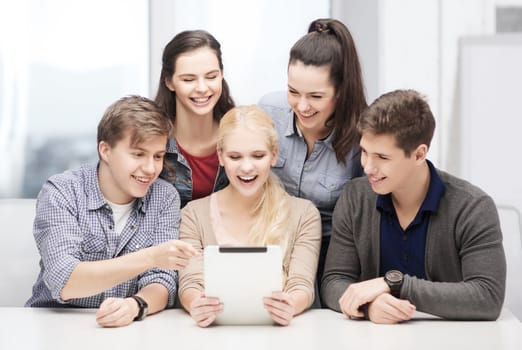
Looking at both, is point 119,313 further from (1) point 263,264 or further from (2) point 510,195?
(2) point 510,195

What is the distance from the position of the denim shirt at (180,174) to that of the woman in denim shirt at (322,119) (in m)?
0.18

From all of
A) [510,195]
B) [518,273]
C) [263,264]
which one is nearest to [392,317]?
[263,264]

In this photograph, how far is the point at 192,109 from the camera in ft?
8.55

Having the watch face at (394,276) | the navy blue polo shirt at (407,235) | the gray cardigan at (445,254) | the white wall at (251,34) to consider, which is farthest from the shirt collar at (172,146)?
the white wall at (251,34)

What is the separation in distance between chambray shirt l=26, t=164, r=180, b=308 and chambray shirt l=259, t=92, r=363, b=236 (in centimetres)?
40

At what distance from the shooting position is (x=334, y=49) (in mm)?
2549

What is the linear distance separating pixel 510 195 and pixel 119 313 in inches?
90.0

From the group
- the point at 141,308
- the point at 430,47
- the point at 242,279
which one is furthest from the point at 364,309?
the point at 430,47

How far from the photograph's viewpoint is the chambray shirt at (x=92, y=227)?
7.55ft

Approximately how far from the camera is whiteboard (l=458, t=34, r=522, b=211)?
150 inches

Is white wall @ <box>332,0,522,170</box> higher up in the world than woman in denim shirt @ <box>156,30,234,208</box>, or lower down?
higher up

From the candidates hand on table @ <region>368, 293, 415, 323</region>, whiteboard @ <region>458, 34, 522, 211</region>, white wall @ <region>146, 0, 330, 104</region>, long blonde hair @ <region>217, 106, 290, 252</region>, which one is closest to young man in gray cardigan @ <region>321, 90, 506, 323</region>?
hand on table @ <region>368, 293, 415, 323</region>

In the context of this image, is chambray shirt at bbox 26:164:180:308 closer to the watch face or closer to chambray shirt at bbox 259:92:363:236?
chambray shirt at bbox 259:92:363:236

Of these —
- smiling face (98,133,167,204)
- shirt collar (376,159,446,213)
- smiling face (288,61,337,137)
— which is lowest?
shirt collar (376,159,446,213)
